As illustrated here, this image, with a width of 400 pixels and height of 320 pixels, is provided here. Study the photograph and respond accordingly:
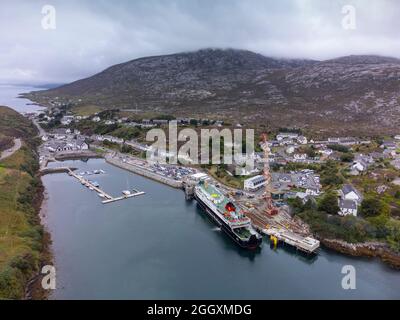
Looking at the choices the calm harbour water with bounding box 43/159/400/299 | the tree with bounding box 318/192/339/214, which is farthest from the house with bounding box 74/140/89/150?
the tree with bounding box 318/192/339/214

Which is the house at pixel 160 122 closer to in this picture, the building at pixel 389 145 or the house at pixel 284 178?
the house at pixel 284 178

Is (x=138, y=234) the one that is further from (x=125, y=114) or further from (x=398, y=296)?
(x=125, y=114)

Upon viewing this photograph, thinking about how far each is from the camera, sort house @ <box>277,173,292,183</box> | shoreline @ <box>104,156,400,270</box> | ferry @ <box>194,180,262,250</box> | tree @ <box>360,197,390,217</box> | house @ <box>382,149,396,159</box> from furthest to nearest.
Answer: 1. house @ <box>382,149,396,159</box>
2. house @ <box>277,173,292,183</box>
3. tree @ <box>360,197,390,217</box>
4. ferry @ <box>194,180,262,250</box>
5. shoreline @ <box>104,156,400,270</box>

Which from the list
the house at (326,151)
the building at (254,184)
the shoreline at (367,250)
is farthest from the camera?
the house at (326,151)

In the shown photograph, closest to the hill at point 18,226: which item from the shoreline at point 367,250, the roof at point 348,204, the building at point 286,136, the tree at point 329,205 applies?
the shoreline at point 367,250

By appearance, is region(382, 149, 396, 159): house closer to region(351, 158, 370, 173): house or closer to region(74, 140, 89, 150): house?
region(351, 158, 370, 173): house

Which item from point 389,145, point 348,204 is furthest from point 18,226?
point 389,145

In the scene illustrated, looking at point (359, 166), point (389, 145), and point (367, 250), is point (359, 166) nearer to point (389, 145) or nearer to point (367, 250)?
point (389, 145)

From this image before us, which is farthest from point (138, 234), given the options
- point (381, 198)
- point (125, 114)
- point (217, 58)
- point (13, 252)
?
point (217, 58)
